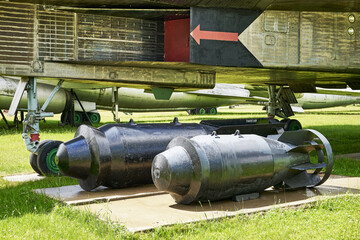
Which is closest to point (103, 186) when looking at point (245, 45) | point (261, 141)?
point (261, 141)

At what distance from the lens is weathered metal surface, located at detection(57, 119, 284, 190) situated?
6156 millimetres

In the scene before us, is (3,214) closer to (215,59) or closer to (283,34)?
(215,59)

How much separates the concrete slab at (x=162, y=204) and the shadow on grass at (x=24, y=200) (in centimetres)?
28

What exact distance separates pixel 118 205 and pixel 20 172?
437cm

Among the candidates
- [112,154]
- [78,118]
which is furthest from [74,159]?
[78,118]

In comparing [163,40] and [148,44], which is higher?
[163,40]

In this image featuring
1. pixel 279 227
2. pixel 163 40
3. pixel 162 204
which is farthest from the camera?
pixel 163 40

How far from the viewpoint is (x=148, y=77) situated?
32.2 ft

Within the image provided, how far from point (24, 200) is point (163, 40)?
5428mm

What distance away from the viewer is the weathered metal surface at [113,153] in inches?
242

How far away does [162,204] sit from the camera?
5719mm

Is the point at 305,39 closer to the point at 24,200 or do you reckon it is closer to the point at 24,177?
the point at 24,177

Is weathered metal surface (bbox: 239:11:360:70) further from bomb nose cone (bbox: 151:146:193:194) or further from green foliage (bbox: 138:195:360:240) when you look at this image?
green foliage (bbox: 138:195:360:240)

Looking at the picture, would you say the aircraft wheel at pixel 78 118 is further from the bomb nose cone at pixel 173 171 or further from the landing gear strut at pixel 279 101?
the bomb nose cone at pixel 173 171
